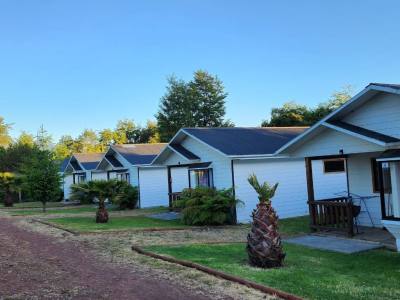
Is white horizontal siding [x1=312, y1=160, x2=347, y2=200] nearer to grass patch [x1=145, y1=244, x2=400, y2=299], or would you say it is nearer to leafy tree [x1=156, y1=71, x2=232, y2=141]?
grass patch [x1=145, y1=244, x2=400, y2=299]

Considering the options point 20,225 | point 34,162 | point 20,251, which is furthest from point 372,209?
point 34,162

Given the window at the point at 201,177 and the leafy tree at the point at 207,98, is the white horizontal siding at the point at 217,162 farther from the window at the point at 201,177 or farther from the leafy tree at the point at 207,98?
the leafy tree at the point at 207,98

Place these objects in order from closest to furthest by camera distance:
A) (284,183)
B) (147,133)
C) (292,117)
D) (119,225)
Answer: (119,225) < (284,183) < (292,117) < (147,133)

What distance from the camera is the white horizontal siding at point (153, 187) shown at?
28.0 meters

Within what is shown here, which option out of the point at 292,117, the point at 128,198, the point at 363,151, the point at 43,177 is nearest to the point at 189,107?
the point at 292,117

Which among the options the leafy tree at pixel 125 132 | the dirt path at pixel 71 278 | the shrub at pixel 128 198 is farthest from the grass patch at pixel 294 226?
the leafy tree at pixel 125 132

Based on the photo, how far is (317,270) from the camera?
8828 millimetres

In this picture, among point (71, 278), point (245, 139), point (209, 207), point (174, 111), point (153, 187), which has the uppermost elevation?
point (174, 111)

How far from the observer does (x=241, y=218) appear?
18.3 metres

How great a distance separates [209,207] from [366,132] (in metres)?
7.12

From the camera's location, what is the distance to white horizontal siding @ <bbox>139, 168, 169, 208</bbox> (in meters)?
28.0

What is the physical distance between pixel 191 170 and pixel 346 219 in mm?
8548

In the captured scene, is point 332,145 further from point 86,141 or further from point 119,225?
point 86,141

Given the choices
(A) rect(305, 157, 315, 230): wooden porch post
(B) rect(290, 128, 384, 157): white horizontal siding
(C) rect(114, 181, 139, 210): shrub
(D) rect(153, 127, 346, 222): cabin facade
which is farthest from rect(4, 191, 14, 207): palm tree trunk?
(A) rect(305, 157, 315, 230): wooden porch post
